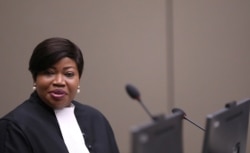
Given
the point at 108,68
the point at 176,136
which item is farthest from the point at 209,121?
the point at 108,68

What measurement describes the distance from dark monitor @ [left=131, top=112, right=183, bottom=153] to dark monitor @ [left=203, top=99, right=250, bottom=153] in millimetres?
143

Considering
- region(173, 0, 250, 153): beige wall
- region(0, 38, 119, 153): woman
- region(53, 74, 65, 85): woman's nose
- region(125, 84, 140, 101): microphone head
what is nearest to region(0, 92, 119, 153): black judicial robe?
region(0, 38, 119, 153): woman

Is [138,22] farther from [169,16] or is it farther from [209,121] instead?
[209,121]

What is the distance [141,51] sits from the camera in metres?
2.94

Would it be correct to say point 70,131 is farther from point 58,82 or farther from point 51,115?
point 58,82

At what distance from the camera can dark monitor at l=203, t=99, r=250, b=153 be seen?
124cm

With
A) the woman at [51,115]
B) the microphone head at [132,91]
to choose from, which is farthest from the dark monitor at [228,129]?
the woman at [51,115]

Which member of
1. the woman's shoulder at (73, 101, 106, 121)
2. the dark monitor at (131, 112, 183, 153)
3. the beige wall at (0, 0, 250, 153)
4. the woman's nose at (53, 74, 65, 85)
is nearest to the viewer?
the dark monitor at (131, 112, 183, 153)

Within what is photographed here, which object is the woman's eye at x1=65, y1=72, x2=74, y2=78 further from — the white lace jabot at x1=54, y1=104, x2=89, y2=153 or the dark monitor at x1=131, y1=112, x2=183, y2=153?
the dark monitor at x1=131, y1=112, x2=183, y2=153

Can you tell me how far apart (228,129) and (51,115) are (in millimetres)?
856

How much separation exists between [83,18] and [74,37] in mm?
163

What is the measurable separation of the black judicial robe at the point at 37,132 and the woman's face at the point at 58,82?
63mm

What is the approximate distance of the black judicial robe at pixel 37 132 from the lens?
1.62 metres

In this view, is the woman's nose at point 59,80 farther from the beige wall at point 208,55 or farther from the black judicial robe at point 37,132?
the beige wall at point 208,55
